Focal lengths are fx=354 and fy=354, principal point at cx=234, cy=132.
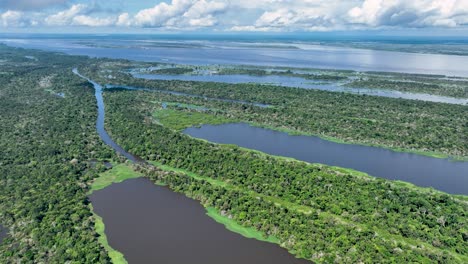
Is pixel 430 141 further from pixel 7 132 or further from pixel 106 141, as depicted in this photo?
pixel 7 132

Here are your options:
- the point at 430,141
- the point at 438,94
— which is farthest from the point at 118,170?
the point at 438,94

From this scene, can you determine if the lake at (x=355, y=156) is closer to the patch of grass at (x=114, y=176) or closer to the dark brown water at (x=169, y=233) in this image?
the patch of grass at (x=114, y=176)

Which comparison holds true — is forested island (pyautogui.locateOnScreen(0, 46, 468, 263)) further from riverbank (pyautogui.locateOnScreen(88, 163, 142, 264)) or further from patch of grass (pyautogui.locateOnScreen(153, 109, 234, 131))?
patch of grass (pyautogui.locateOnScreen(153, 109, 234, 131))

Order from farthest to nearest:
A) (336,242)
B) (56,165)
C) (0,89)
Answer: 1. (0,89)
2. (56,165)
3. (336,242)

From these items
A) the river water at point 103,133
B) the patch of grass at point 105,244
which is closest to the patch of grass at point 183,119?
the river water at point 103,133

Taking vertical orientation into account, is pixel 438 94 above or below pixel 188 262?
above

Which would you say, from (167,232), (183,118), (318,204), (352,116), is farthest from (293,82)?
(167,232)

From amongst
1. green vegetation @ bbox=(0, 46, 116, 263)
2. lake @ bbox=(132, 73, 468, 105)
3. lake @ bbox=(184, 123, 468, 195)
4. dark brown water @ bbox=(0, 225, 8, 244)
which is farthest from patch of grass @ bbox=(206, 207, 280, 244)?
lake @ bbox=(132, 73, 468, 105)

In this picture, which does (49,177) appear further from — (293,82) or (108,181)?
(293,82)
